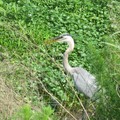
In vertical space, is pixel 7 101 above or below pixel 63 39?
above

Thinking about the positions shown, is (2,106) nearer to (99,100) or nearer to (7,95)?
(7,95)

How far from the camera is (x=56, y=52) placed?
20.7 ft

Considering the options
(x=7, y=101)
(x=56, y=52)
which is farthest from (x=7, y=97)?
(x=56, y=52)

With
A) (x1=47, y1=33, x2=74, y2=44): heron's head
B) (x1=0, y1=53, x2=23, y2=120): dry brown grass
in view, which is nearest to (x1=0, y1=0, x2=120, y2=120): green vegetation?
(x1=0, y1=53, x2=23, y2=120): dry brown grass

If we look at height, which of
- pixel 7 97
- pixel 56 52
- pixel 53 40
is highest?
pixel 7 97

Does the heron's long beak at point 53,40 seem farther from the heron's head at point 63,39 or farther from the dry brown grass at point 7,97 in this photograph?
the dry brown grass at point 7,97

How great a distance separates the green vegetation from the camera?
96.0 inches

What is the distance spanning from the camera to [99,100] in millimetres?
2475

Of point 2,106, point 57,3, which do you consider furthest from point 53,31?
point 2,106

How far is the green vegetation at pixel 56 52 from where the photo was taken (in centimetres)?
244

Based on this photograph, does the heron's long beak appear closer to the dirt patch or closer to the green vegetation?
the green vegetation

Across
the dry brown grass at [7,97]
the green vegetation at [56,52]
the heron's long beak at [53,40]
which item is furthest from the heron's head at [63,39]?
the dry brown grass at [7,97]

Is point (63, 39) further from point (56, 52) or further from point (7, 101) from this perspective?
point (7, 101)

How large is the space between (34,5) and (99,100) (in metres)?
4.92
